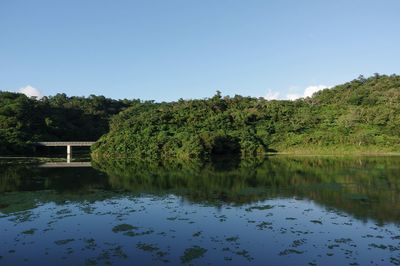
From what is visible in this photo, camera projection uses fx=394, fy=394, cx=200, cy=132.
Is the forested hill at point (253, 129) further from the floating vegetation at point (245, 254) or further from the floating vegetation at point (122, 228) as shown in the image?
the floating vegetation at point (245, 254)

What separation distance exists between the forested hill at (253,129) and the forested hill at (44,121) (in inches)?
559

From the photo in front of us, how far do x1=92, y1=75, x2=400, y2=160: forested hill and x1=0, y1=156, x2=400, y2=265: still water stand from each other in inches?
1255

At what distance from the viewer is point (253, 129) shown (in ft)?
240

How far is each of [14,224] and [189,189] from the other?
11.9 m

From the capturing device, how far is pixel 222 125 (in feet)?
237

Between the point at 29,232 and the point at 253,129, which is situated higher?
the point at 253,129

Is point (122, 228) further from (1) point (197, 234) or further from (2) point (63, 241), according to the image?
(1) point (197, 234)

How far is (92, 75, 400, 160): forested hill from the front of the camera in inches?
2435

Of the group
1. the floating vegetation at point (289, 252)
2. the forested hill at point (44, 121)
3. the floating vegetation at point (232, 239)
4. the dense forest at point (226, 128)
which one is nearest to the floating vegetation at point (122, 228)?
the floating vegetation at point (232, 239)

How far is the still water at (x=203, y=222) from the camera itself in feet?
40.8

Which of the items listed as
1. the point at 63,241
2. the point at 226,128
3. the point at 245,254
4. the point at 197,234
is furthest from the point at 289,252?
the point at 226,128

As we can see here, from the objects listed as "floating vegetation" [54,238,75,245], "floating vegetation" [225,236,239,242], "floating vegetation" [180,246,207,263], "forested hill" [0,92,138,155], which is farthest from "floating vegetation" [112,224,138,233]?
"forested hill" [0,92,138,155]

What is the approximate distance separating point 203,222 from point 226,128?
54.9m

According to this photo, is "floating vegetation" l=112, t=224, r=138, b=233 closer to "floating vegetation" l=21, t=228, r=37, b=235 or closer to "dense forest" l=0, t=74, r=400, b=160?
"floating vegetation" l=21, t=228, r=37, b=235
